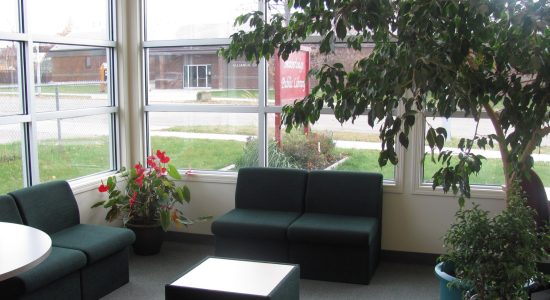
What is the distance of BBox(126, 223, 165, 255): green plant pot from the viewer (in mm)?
4832

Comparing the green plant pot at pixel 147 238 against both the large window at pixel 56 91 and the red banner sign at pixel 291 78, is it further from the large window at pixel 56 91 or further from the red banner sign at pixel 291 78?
the red banner sign at pixel 291 78

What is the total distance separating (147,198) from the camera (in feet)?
15.8

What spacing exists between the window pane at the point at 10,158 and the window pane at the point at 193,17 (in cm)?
165

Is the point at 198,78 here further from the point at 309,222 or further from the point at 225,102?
the point at 309,222

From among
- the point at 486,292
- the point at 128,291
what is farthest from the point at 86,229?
the point at 486,292

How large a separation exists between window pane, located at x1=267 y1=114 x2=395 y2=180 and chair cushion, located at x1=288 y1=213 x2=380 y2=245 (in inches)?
25.2

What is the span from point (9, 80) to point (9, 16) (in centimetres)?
44

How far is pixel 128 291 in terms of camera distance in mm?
4129

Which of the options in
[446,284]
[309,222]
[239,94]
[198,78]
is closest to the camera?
[446,284]

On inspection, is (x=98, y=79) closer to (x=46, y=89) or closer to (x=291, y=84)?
(x=46, y=89)

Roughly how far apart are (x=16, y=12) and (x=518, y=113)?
3.44m

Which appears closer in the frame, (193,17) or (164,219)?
(164,219)

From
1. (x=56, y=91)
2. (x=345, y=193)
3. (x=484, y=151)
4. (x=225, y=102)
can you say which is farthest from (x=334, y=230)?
(x=56, y=91)

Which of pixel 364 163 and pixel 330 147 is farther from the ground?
pixel 330 147
